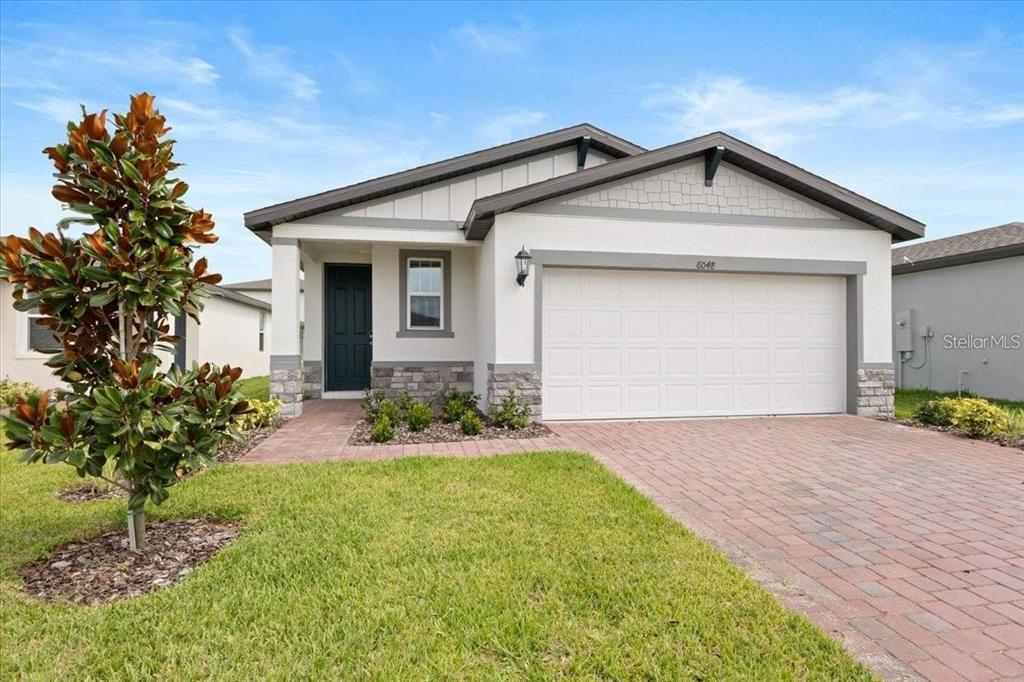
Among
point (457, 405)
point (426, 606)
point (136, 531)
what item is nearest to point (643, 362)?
point (457, 405)

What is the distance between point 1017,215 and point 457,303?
1789cm

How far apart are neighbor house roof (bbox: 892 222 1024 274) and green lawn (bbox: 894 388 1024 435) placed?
10.2 ft

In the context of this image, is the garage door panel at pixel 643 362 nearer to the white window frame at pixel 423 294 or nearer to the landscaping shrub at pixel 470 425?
the landscaping shrub at pixel 470 425

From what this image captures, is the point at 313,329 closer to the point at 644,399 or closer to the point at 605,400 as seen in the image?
the point at 605,400

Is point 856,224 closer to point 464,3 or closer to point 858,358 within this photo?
point 858,358

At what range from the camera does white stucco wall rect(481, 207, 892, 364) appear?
793 centimetres

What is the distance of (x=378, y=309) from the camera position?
401 inches

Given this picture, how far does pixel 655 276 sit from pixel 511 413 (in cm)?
338

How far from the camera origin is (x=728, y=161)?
8492mm

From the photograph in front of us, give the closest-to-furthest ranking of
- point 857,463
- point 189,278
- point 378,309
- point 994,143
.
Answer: point 189,278 → point 857,463 → point 378,309 → point 994,143

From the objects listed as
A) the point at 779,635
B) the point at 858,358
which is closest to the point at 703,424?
the point at 858,358

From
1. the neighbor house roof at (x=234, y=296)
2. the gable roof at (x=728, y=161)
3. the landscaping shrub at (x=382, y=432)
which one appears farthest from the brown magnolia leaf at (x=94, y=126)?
the neighbor house roof at (x=234, y=296)

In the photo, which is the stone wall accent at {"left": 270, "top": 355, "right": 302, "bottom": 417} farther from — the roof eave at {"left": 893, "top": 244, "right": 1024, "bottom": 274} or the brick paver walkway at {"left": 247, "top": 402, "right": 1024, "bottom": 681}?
the roof eave at {"left": 893, "top": 244, "right": 1024, "bottom": 274}

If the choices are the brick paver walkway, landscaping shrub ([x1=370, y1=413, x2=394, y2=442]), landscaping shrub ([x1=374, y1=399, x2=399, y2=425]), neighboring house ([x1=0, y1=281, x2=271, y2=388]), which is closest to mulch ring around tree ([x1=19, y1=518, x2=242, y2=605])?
the brick paver walkway
